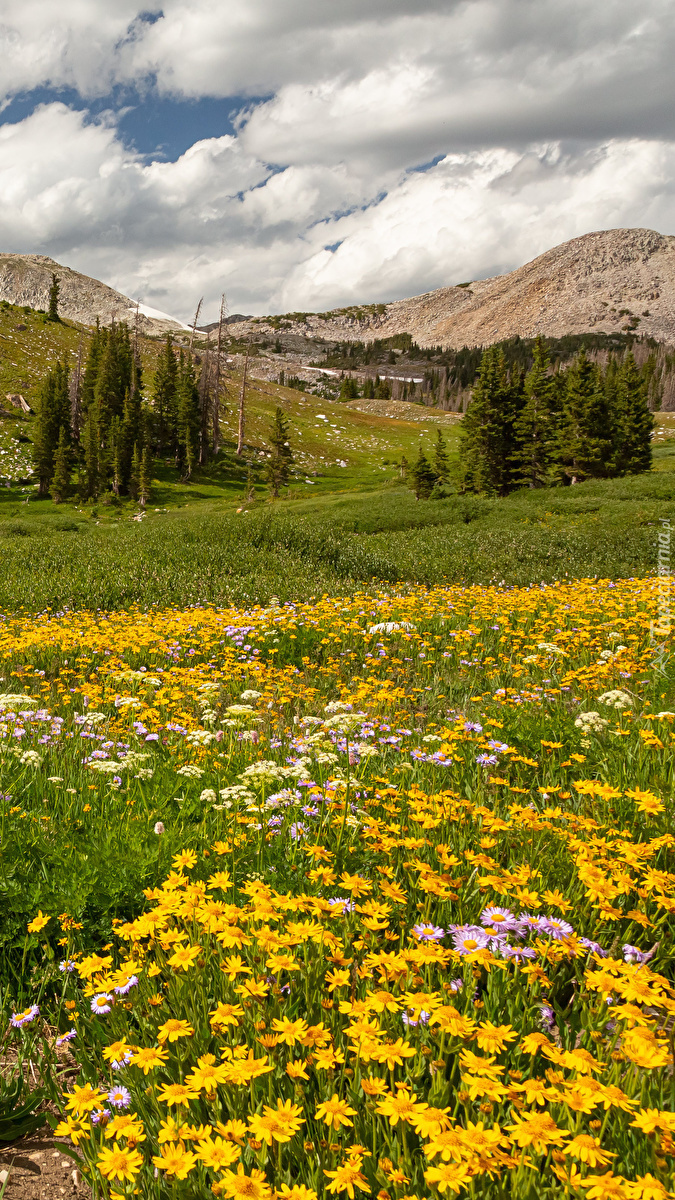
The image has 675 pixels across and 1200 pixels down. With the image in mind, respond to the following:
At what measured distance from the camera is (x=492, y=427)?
5028 centimetres

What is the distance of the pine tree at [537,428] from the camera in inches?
1988

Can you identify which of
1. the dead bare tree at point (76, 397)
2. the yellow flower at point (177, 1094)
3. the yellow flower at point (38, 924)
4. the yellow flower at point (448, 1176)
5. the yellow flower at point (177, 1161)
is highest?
the dead bare tree at point (76, 397)

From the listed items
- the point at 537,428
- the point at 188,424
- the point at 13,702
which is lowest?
the point at 13,702

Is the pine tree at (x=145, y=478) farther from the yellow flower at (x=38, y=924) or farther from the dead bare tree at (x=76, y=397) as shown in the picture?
the yellow flower at (x=38, y=924)

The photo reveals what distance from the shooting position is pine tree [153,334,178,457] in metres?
64.6

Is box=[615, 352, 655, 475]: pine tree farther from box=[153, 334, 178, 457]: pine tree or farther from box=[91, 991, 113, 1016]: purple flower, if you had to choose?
box=[91, 991, 113, 1016]: purple flower

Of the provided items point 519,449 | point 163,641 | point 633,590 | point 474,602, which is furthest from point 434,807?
point 519,449

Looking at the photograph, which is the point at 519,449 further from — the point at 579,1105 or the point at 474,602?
the point at 579,1105

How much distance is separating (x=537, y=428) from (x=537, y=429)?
114mm

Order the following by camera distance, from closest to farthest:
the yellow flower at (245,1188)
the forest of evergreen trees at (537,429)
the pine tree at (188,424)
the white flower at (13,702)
Answer: the yellow flower at (245,1188)
the white flower at (13,702)
the forest of evergreen trees at (537,429)
the pine tree at (188,424)

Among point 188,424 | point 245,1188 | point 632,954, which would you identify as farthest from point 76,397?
point 245,1188

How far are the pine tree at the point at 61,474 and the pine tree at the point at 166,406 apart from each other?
13761 mm

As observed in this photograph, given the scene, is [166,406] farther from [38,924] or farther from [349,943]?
[349,943]

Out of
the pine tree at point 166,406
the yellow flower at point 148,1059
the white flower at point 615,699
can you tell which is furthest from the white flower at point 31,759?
the pine tree at point 166,406
